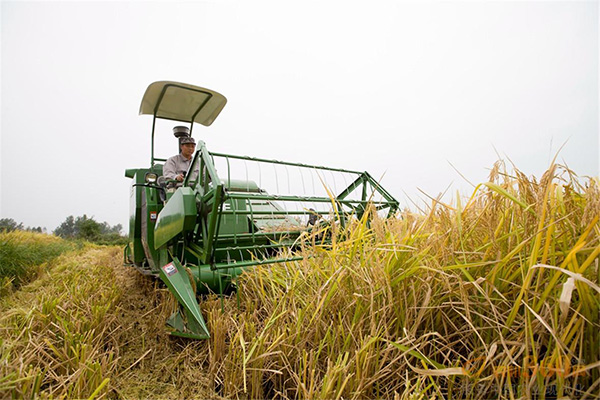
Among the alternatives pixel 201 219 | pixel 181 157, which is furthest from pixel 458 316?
pixel 181 157

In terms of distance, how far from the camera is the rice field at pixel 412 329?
108 cm

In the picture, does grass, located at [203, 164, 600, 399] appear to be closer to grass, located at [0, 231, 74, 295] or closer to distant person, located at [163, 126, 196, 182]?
distant person, located at [163, 126, 196, 182]

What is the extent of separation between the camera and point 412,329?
1466mm

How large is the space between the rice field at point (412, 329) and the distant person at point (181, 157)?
2235 mm

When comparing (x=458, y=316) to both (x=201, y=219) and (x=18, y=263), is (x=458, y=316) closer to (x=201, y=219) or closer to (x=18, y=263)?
(x=201, y=219)

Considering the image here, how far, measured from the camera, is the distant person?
163 inches

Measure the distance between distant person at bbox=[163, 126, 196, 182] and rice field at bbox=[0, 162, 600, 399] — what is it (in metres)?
2.24

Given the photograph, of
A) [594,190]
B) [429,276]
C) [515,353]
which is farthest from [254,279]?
[594,190]

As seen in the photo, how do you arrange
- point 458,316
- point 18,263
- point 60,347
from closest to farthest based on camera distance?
1. point 458,316
2. point 60,347
3. point 18,263

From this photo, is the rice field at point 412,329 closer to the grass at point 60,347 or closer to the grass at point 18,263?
the grass at point 60,347

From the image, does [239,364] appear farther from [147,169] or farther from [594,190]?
[147,169]

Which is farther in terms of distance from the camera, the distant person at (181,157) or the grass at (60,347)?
the distant person at (181,157)

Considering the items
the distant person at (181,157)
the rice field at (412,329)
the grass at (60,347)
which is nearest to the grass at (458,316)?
the rice field at (412,329)

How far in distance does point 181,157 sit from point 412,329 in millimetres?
4122
